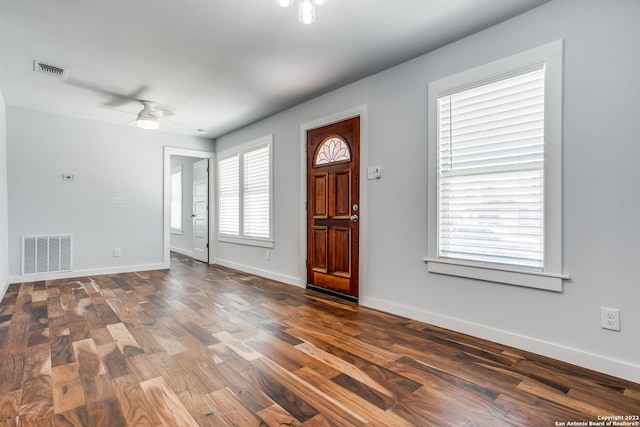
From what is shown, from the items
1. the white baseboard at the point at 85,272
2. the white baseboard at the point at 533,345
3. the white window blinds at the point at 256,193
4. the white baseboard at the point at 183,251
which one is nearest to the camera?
the white baseboard at the point at 533,345

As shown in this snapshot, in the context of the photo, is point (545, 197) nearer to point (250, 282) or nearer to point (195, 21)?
point (195, 21)

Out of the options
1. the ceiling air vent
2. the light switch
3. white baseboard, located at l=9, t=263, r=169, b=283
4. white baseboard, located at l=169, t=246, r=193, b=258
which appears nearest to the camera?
the ceiling air vent

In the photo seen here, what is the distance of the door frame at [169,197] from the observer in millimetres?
5621

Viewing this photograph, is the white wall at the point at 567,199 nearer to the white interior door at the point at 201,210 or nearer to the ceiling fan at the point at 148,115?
the ceiling fan at the point at 148,115

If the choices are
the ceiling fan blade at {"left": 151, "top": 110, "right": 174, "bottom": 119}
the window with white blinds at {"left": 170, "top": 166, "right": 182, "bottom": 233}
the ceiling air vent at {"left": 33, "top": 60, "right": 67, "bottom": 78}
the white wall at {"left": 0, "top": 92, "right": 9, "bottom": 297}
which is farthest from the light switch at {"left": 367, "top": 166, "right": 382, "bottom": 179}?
the window with white blinds at {"left": 170, "top": 166, "right": 182, "bottom": 233}

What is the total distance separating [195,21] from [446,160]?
225 cm

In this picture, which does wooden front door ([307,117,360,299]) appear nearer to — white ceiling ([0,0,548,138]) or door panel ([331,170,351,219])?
door panel ([331,170,351,219])

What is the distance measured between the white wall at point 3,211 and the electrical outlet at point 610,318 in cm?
559

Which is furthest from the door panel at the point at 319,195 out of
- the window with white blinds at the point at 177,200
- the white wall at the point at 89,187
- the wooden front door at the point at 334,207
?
the window with white blinds at the point at 177,200

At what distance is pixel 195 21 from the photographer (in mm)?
2400

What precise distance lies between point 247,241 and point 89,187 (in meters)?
2.52

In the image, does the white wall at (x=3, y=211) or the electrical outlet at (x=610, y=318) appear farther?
the white wall at (x=3, y=211)

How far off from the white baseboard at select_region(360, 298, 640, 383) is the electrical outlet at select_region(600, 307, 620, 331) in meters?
0.19

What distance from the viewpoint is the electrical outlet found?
6.33 ft
